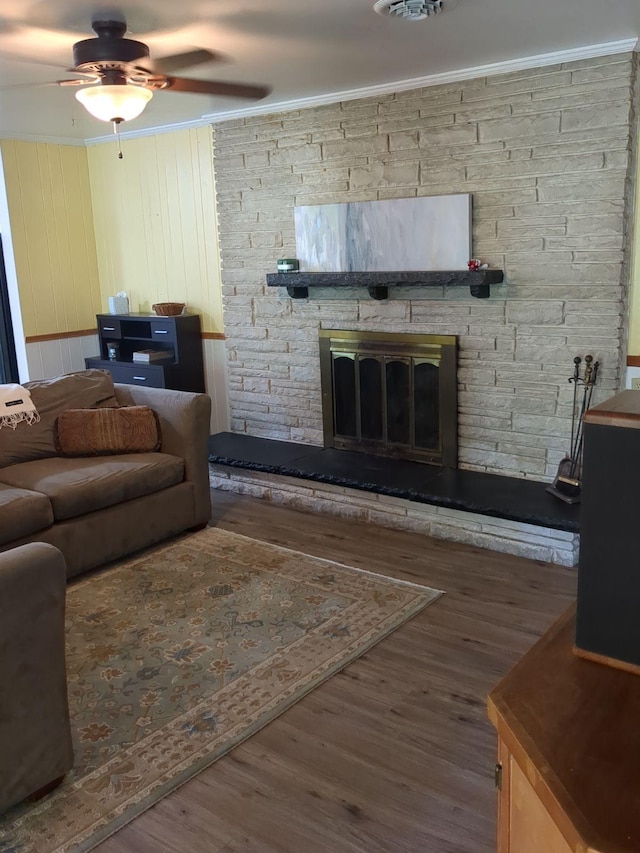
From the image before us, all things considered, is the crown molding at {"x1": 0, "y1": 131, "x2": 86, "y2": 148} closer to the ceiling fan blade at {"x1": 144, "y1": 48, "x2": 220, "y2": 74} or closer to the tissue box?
the tissue box

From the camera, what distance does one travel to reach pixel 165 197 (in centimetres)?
563

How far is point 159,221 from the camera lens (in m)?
5.71

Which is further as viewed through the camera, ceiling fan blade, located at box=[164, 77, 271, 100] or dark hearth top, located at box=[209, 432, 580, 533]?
dark hearth top, located at box=[209, 432, 580, 533]

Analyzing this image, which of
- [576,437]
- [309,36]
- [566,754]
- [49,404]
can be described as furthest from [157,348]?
[566,754]

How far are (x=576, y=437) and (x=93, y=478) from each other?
2391mm

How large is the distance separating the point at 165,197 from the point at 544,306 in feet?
9.89

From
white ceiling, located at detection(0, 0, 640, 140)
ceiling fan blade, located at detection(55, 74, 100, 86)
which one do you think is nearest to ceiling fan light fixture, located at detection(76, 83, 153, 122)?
ceiling fan blade, located at detection(55, 74, 100, 86)

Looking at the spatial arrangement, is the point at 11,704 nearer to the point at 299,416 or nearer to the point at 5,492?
the point at 5,492

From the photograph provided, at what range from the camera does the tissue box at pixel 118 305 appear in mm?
5906

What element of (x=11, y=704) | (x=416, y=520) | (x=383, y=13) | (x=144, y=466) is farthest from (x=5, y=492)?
(x=383, y=13)

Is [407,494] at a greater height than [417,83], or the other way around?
[417,83]

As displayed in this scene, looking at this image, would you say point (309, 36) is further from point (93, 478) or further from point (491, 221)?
point (93, 478)

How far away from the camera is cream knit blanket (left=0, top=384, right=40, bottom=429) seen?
3980 millimetres

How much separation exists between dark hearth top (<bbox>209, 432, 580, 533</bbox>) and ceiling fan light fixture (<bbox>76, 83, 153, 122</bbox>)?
223 centimetres
